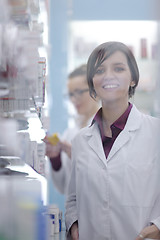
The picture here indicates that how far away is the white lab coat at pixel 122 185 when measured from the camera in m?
2.03

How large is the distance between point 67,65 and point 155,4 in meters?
0.64

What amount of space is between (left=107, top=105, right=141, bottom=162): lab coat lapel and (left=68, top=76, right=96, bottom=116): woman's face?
0.77 feet

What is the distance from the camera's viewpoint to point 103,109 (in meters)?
2.15

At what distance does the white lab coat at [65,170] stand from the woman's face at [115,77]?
0.73 ft

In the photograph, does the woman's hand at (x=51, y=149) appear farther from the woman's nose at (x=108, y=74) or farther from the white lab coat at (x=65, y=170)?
the woman's nose at (x=108, y=74)

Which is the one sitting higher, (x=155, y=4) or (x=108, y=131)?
(x=155, y=4)

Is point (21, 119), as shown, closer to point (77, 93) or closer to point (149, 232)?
point (77, 93)

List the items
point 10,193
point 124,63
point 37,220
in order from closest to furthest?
point 10,193 → point 37,220 → point 124,63

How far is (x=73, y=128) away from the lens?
2.19 meters

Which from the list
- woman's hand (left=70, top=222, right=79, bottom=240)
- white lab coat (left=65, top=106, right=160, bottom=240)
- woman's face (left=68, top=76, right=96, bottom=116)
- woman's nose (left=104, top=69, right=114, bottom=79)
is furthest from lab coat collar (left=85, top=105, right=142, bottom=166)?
woman's hand (left=70, top=222, right=79, bottom=240)

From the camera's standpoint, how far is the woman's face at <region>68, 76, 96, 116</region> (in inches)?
85.2

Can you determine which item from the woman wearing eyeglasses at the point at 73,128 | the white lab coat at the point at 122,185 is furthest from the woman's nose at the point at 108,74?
the white lab coat at the point at 122,185

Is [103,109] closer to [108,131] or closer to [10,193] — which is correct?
[108,131]

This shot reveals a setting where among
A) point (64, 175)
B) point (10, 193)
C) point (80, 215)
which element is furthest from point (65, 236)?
point (10, 193)
